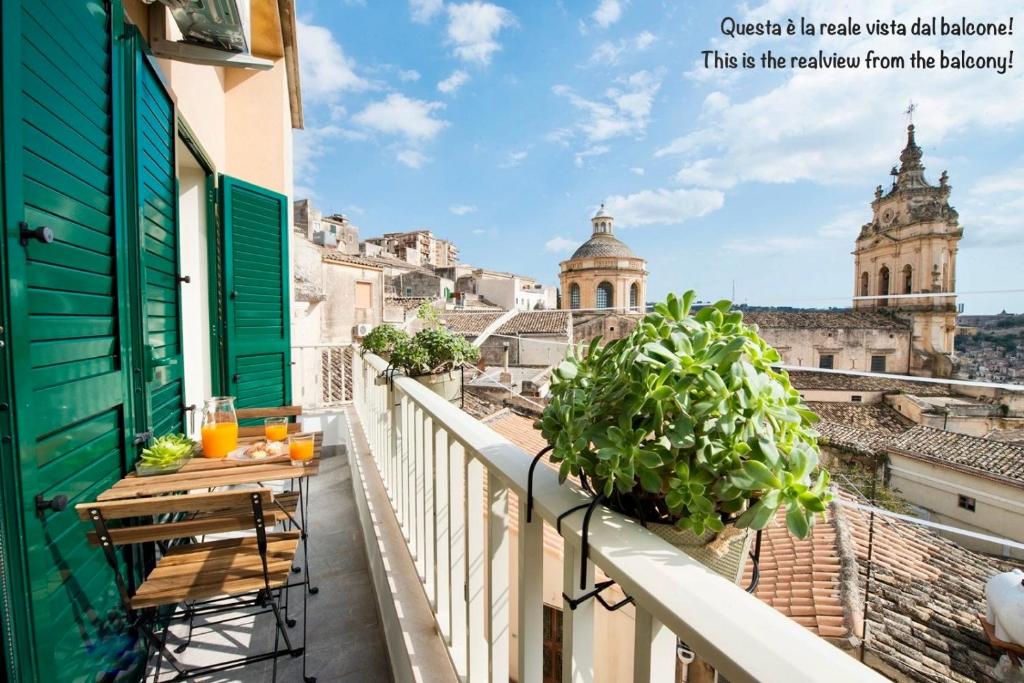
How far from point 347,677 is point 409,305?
17797 mm

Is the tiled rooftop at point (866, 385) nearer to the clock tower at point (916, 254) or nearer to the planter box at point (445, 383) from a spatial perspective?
the clock tower at point (916, 254)

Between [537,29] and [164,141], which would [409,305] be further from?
[164,141]

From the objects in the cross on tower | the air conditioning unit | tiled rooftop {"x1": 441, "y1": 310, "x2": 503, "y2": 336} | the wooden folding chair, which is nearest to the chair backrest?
the wooden folding chair

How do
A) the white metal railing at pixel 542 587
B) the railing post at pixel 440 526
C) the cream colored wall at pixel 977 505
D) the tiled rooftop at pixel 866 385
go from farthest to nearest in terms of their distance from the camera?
the tiled rooftop at pixel 866 385 → the cream colored wall at pixel 977 505 → the railing post at pixel 440 526 → the white metal railing at pixel 542 587

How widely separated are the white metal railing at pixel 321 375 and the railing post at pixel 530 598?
14.2ft

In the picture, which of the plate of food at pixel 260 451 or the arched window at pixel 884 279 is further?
the arched window at pixel 884 279

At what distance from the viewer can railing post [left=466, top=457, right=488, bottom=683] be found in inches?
40.2

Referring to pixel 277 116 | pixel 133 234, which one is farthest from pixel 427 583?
pixel 277 116

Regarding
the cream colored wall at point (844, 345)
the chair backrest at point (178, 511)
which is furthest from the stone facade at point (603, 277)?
the chair backrest at point (178, 511)

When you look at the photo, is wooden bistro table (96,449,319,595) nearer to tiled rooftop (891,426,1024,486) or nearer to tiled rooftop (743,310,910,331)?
tiled rooftop (891,426,1024,486)

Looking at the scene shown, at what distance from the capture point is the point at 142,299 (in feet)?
5.35

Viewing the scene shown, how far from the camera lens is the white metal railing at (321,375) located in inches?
198

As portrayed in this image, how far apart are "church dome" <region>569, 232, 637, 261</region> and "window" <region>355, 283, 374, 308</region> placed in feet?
58.3

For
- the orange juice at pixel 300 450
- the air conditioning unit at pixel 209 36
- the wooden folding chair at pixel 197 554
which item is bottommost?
the wooden folding chair at pixel 197 554
